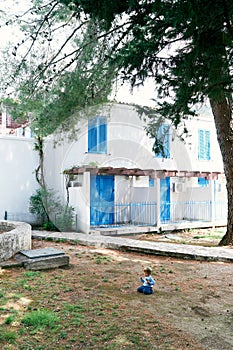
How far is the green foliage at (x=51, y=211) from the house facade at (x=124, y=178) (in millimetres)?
446

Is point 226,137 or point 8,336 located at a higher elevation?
point 226,137

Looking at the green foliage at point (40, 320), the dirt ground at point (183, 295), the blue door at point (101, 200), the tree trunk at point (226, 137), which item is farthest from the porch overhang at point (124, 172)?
the green foliage at point (40, 320)

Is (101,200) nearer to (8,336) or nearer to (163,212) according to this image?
(163,212)

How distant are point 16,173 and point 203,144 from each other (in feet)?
37.5

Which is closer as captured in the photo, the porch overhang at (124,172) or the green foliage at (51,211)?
the porch overhang at (124,172)

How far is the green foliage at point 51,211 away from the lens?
15.2 m

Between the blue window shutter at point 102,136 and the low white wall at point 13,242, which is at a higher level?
the blue window shutter at point 102,136

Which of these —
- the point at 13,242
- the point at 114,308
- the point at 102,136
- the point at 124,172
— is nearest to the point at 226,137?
the point at 124,172

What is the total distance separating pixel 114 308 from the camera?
5.22 meters

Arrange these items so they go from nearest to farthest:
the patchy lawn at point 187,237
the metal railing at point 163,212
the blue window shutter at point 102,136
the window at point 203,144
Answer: the patchy lawn at point 187,237
the blue window shutter at point 102,136
the metal railing at point 163,212
the window at point 203,144

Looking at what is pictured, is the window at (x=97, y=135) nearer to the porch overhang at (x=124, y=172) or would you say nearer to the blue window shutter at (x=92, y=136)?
the blue window shutter at (x=92, y=136)

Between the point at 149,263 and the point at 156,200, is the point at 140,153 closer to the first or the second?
the point at 156,200

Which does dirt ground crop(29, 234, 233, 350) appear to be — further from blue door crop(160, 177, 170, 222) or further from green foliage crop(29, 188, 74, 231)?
blue door crop(160, 177, 170, 222)

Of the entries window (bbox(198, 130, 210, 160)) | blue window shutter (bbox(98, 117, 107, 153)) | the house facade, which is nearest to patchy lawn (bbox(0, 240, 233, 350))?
the house facade
